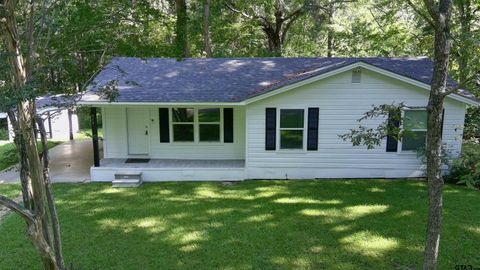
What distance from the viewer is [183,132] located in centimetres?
1262

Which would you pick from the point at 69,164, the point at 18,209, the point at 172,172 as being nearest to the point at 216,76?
the point at 172,172

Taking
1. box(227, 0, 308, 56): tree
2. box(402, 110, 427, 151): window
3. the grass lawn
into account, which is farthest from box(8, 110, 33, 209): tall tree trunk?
box(227, 0, 308, 56): tree

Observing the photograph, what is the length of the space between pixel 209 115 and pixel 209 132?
0.57 meters

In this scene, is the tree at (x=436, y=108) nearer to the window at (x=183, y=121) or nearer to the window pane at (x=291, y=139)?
the window pane at (x=291, y=139)

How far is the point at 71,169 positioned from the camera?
12.7 m

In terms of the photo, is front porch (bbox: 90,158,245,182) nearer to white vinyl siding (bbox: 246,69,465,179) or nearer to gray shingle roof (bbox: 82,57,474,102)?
white vinyl siding (bbox: 246,69,465,179)

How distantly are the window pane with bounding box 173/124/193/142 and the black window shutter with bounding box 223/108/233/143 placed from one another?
1147 millimetres

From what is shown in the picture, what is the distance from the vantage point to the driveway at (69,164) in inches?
462

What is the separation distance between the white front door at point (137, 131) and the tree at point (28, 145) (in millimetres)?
7884

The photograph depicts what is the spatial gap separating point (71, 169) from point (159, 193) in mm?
4317

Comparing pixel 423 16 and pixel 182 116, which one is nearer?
pixel 423 16

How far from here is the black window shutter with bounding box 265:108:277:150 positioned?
36.9ft

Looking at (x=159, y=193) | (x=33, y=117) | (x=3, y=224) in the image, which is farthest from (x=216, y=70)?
(x=33, y=117)

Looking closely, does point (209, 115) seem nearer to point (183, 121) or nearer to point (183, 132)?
point (183, 121)
